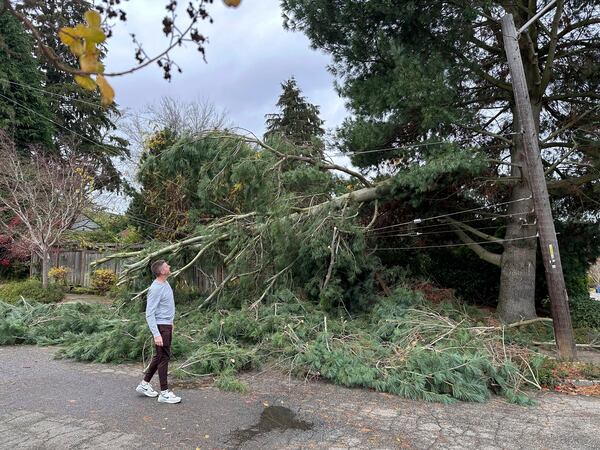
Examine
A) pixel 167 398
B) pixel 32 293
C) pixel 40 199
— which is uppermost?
pixel 40 199

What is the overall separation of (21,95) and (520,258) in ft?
72.3

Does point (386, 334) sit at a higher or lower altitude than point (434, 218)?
lower

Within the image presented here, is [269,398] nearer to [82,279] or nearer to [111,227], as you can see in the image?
[82,279]

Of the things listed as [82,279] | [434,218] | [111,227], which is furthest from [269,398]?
[111,227]

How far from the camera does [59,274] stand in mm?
16422

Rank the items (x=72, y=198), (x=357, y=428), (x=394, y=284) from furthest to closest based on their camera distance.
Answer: (x=72, y=198)
(x=394, y=284)
(x=357, y=428)

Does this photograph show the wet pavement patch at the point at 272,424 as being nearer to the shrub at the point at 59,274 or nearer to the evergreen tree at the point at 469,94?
the evergreen tree at the point at 469,94

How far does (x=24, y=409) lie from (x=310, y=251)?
17.6 ft

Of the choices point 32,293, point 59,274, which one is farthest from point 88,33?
point 59,274

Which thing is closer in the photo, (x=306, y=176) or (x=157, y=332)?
(x=157, y=332)

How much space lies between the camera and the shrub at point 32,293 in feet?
43.3

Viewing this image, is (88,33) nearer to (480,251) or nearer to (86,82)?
(86,82)

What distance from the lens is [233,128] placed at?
10055 millimetres

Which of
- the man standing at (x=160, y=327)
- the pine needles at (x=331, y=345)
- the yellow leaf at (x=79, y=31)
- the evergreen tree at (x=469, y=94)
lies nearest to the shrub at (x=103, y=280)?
the pine needles at (x=331, y=345)
